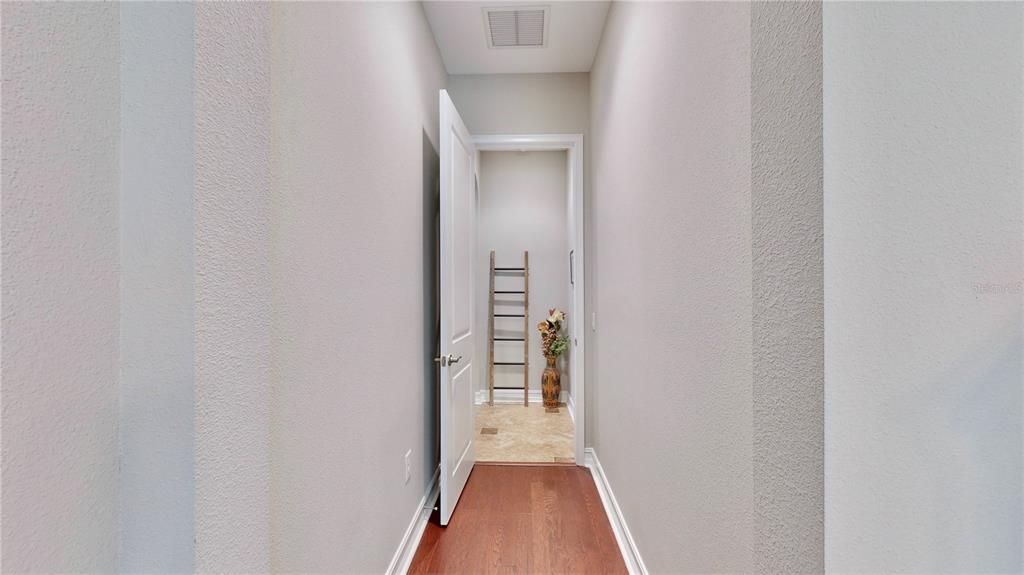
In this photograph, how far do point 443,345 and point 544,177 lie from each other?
297 cm

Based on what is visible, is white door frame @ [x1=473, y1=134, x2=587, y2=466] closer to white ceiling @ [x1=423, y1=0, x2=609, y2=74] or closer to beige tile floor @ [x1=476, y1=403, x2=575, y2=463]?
beige tile floor @ [x1=476, y1=403, x2=575, y2=463]

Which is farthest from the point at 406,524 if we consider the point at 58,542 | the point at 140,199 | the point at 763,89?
the point at 763,89

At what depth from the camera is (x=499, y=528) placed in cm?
212

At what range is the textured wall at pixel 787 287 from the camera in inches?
25.1

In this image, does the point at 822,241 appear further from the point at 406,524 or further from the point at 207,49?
the point at 406,524

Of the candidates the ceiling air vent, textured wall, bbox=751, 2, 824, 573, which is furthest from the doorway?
textured wall, bbox=751, 2, 824, 573

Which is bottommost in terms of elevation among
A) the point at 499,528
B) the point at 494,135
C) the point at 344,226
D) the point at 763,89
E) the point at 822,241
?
the point at 499,528

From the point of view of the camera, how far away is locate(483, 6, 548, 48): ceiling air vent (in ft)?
7.49

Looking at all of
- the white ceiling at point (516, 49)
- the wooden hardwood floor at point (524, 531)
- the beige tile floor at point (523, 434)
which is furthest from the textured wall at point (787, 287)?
the beige tile floor at point (523, 434)

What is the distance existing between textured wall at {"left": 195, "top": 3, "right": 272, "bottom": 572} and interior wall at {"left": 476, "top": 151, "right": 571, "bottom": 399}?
393cm

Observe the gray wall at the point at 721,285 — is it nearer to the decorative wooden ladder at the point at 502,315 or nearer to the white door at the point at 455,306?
the white door at the point at 455,306

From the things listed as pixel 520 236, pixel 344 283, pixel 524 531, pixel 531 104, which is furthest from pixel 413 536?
pixel 520 236

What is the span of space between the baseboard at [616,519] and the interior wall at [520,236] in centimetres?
191

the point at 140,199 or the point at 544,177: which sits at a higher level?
the point at 544,177
